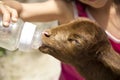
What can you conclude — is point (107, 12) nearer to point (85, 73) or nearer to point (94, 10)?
point (94, 10)

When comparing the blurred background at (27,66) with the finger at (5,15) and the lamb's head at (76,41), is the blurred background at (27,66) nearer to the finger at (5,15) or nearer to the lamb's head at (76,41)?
the finger at (5,15)

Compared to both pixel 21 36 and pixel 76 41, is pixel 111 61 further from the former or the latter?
pixel 21 36

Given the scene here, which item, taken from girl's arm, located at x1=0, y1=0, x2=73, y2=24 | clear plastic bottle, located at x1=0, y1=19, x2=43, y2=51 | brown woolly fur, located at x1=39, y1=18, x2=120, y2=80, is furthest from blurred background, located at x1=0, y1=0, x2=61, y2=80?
brown woolly fur, located at x1=39, y1=18, x2=120, y2=80

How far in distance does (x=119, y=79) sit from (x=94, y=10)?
2.14 ft

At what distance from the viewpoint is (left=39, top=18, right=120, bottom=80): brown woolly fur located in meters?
0.91

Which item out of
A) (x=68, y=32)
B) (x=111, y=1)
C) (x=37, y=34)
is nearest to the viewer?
(x=68, y=32)

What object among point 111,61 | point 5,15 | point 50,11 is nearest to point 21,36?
point 5,15

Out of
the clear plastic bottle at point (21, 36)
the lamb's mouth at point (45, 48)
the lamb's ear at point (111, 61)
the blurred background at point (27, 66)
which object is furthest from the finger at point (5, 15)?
the blurred background at point (27, 66)

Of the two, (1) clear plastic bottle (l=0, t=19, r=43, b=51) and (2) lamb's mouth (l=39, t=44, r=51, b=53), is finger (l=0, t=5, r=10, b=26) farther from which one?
(2) lamb's mouth (l=39, t=44, r=51, b=53)

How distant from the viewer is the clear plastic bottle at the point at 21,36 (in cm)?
104

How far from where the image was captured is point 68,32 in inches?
36.4

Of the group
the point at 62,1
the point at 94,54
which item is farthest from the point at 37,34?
the point at 62,1

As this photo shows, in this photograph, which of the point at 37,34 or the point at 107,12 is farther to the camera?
the point at 107,12

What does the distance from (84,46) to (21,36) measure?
0.22 meters
